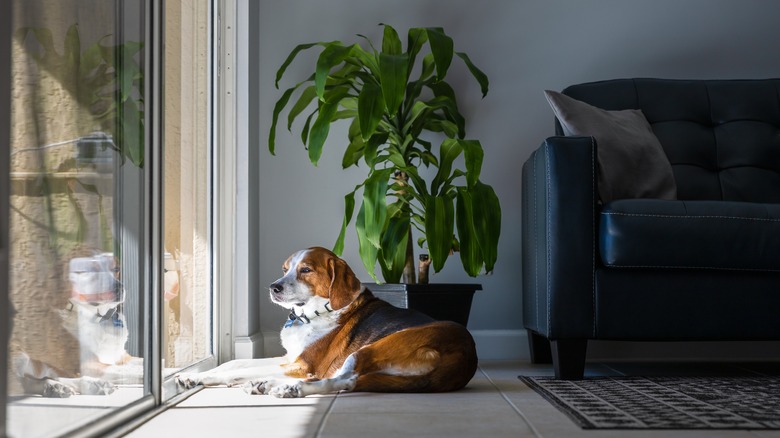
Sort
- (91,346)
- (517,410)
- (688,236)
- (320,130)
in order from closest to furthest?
(91,346) < (517,410) < (688,236) < (320,130)

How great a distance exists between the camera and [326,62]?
115 inches

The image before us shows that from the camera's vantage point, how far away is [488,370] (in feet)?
9.59

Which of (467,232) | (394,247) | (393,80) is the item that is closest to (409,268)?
(394,247)

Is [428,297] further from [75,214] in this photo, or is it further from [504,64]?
[75,214]

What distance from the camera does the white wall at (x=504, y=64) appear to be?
3.47 meters

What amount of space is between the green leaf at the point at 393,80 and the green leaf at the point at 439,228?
336mm

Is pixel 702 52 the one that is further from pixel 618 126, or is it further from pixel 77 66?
pixel 77 66

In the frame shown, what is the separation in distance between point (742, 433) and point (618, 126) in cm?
158

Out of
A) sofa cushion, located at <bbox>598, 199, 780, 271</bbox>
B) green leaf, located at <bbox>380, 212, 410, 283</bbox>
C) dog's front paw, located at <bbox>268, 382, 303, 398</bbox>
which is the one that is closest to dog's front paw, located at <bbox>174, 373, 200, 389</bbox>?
dog's front paw, located at <bbox>268, 382, 303, 398</bbox>

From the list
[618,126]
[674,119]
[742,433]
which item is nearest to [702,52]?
[674,119]

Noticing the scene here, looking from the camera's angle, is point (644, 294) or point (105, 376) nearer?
point (105, 376)

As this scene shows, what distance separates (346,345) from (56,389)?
3.34 ft

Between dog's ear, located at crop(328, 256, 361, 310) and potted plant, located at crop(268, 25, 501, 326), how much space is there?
17.6 inches

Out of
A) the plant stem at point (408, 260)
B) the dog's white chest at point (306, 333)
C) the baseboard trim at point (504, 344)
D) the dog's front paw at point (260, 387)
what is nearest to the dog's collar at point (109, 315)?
the dog's front paw at point (260, 387)
